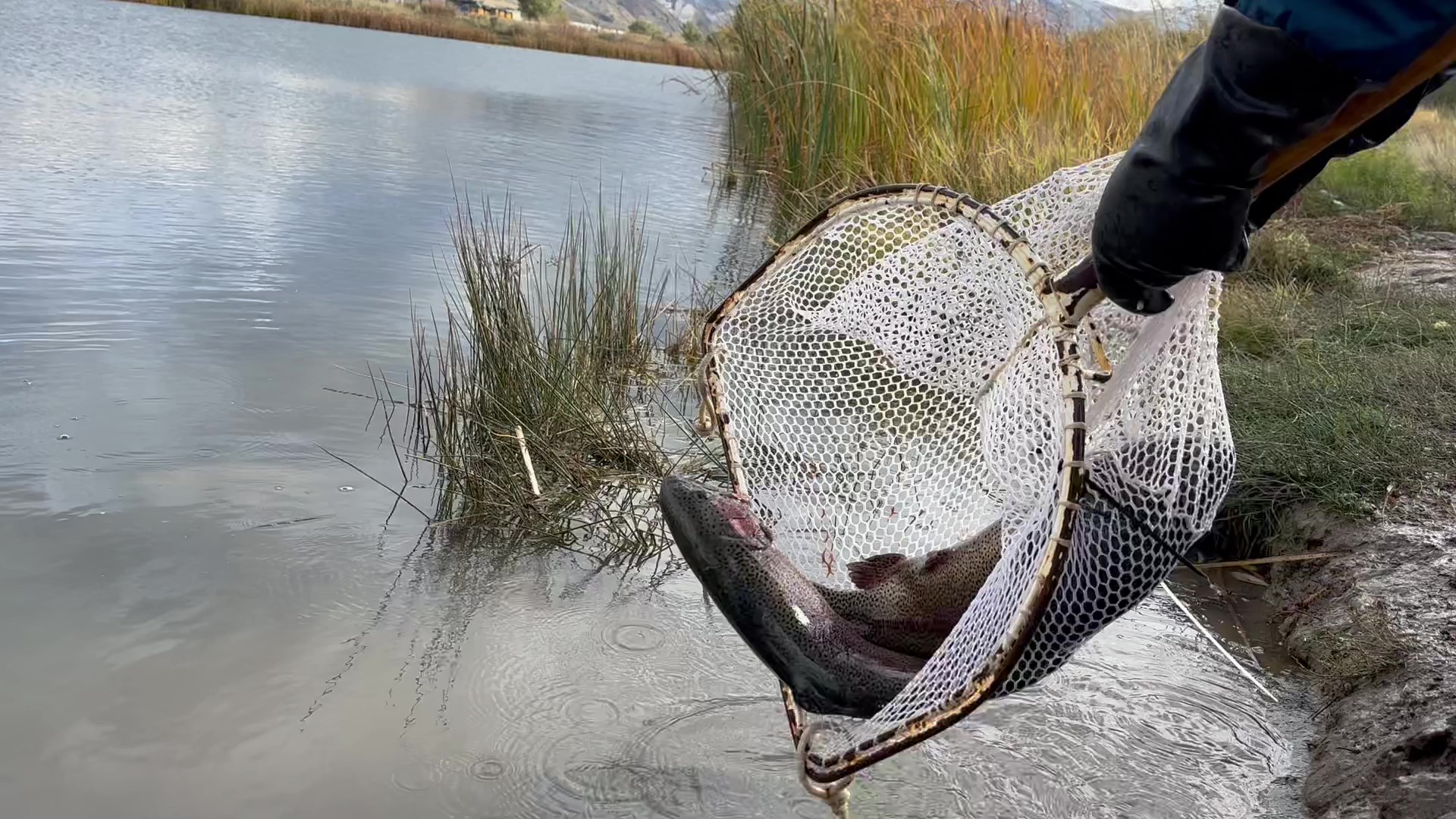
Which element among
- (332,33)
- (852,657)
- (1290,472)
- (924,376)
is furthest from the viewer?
(332,33)

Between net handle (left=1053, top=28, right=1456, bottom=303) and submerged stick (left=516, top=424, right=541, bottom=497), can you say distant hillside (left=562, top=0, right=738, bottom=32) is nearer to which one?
submerged stick (left=516, top=424, right=541, bottom=497)

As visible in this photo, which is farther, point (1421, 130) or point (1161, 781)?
point (1421, 130)

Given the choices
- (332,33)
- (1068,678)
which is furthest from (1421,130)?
(332,33)

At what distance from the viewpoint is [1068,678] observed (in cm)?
299

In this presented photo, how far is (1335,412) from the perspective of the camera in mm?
3838

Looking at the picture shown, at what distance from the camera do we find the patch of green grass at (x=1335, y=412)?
3.63 metres

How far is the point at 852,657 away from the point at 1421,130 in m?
13.9

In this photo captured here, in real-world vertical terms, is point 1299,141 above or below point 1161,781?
above

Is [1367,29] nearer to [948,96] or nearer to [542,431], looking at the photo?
[542,431]

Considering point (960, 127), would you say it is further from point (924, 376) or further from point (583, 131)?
point (583, 131)

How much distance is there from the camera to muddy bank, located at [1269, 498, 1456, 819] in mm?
2355

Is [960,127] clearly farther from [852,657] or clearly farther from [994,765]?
[852,657]

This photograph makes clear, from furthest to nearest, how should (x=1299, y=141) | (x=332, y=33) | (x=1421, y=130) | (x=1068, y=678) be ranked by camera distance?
(x=332, y=33)
(x=1421, y=130)
(x=1068, y=678)
(x=1299, y=141)

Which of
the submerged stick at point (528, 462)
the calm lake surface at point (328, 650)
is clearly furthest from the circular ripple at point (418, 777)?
the submerged stick at point (528, 462)
